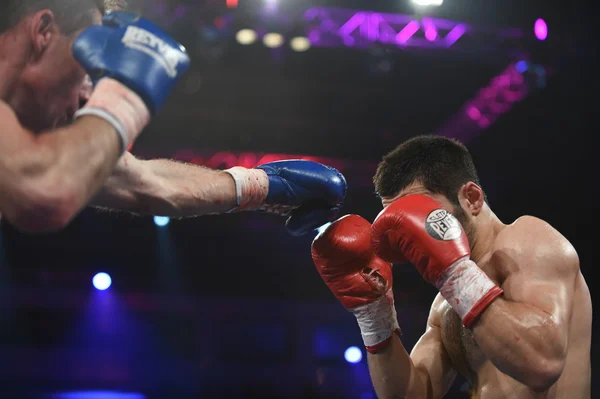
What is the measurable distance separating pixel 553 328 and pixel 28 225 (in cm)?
147

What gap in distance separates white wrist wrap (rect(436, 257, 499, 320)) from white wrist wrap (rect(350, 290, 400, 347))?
1.31ft

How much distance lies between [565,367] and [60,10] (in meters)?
1.91

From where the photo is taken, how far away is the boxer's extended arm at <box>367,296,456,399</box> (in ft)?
7.61

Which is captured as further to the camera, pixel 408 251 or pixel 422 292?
pixel 422 292

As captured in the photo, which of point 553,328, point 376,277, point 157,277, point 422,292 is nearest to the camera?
point 553,328

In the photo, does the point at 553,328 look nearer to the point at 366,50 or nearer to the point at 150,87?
the point at 150,87

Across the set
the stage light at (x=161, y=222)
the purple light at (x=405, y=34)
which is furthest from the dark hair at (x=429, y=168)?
the stage light at (x=161, y=222)

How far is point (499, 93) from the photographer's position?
256 inches

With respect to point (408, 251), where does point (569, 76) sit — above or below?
above

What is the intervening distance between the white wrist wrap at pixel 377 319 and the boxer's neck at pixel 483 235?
14.2 inches

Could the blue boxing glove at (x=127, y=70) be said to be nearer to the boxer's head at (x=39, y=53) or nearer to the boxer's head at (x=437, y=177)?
the boxer's head at (x=39, y=53)

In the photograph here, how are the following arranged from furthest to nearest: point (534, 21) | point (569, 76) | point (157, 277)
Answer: point (157, 277) → point (569, 76) → point (534, 21)

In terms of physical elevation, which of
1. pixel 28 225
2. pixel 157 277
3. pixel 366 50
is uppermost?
pixel 366 50

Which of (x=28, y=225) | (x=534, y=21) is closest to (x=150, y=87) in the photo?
(x=28, y=225)
